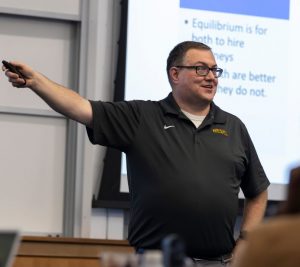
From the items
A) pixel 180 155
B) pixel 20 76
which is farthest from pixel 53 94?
pixel 180 155

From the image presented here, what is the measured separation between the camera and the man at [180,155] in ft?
11.0

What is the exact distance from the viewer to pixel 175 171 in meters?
3.43

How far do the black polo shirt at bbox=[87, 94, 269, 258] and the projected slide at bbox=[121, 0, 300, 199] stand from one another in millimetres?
956

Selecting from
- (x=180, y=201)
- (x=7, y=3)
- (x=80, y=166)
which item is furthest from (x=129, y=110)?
(x=7, y=3)

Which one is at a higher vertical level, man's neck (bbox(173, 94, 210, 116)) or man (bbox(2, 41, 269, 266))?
man's neck (bbox(173, 94, 210, 116))

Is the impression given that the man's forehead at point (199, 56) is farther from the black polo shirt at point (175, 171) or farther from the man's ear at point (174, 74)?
the black polo shirt at point (175, 171)

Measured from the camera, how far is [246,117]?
15.4ft

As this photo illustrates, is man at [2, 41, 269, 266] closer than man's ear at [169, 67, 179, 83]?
Yes

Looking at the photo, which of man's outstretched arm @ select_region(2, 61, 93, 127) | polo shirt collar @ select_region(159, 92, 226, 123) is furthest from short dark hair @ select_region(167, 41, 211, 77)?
man's outstretched arm @ select_region(2, 61, 93, 127)

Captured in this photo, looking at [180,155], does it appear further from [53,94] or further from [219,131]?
[53,94]

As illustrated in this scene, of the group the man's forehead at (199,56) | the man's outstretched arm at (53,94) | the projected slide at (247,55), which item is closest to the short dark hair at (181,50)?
the man's forehead at (199,56)

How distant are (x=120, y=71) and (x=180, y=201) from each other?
49.3 inches

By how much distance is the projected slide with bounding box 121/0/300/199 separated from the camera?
4.53m

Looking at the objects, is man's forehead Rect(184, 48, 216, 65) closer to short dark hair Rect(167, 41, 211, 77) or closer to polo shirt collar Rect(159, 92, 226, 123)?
short dark hair Rect(167, 41, 211, 77)
